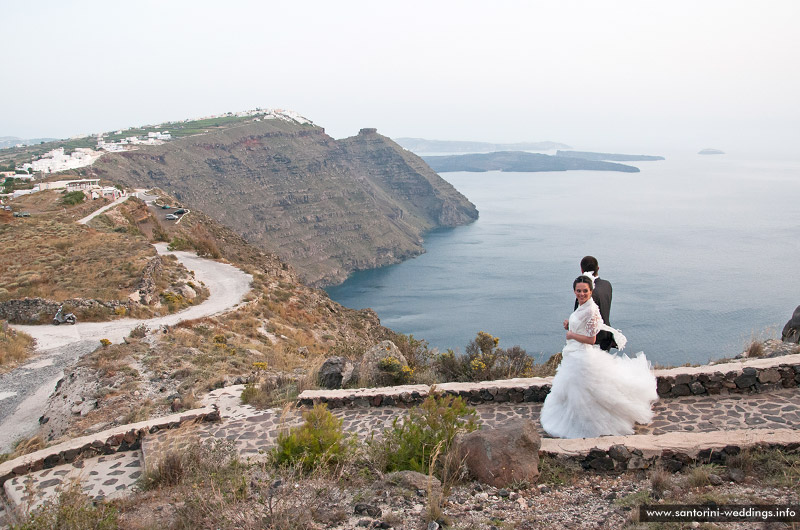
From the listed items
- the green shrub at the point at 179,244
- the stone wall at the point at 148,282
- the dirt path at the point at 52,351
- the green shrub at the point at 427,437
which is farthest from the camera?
the green shrub at the point at 179,244

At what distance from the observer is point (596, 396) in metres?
5.75

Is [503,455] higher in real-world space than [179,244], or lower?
higher

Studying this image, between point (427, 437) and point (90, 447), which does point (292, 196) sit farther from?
point (427, 437)

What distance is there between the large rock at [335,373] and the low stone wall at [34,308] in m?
9.82

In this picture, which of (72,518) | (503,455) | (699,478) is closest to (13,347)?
(72,518)

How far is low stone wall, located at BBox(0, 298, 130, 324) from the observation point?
1463cm

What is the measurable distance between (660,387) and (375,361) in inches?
176

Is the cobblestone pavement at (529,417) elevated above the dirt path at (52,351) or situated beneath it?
elevated above

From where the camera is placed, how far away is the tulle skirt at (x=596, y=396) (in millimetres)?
→ 5730

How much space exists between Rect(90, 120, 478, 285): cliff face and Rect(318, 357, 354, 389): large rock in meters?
67.1

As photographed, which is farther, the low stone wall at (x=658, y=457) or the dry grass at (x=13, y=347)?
the dry grass at (x=13, y=347)

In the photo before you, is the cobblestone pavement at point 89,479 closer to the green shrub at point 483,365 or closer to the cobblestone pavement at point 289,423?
the cobblestone pavement at point 289,423

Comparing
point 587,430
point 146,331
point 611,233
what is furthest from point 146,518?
point 611,233

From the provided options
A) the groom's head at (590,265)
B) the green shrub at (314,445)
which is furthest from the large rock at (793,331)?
the green shrub at (314,445)
